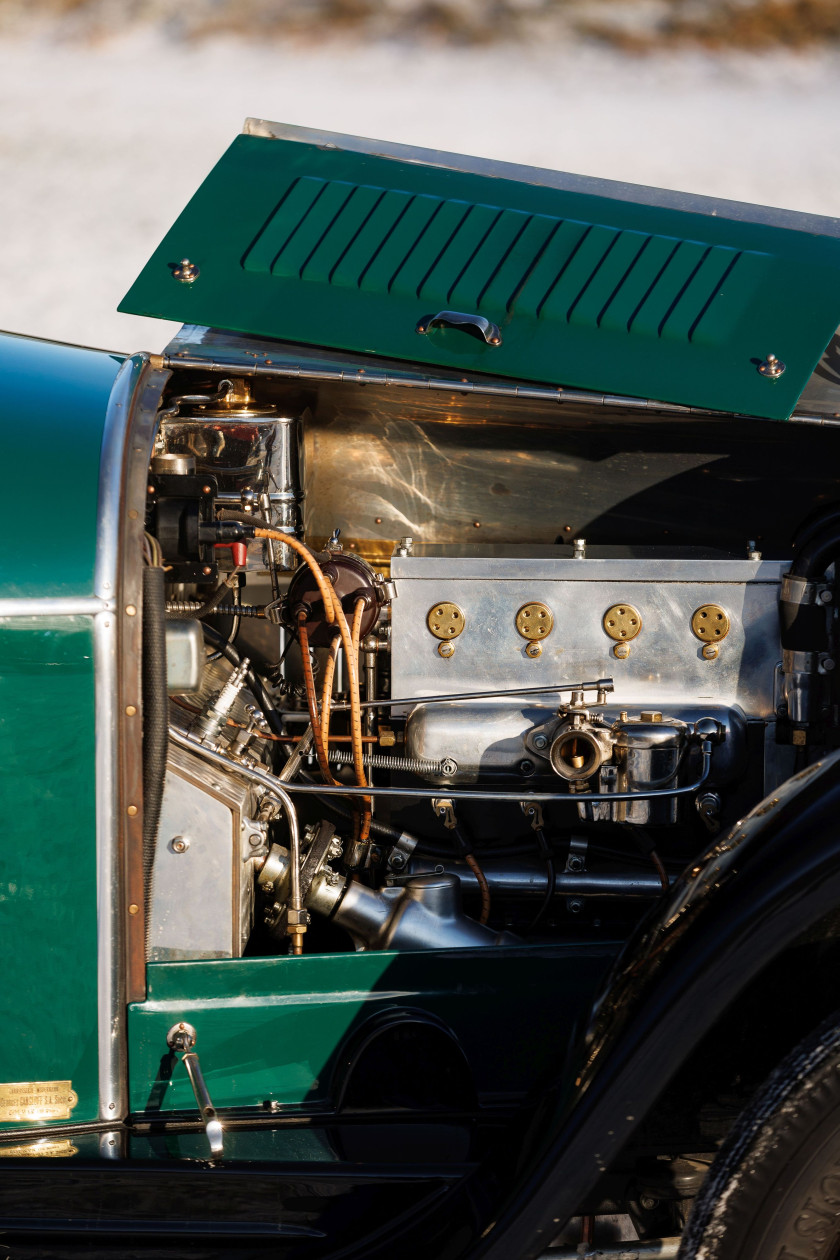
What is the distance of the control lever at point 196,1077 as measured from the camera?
1.55m

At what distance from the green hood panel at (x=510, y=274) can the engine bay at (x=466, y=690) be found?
0.37ft

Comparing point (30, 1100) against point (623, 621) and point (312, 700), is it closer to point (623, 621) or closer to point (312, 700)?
point (312, 700)

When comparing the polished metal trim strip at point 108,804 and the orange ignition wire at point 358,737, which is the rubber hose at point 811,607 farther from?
the polished metal trim strip at point 108,804

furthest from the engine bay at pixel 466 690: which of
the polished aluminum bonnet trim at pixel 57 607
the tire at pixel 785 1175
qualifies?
the tire at pixel 785 1175

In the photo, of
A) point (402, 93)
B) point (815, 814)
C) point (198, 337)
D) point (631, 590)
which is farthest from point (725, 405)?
point (402, 93)

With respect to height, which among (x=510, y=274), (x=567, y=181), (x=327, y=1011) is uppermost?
(x=567, y=181)

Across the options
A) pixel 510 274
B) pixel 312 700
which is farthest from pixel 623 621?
pixel 510 274

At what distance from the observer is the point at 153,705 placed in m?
1.63

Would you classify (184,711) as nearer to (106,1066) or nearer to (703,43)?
(106,1066)

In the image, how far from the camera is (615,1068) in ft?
4.47

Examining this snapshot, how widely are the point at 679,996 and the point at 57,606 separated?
1018mm

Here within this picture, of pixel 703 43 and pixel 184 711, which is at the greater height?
pixel 703 43

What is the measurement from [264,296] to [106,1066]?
1450 mm

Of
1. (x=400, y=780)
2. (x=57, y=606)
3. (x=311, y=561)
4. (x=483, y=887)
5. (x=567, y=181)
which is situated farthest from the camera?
(x=567, y=181)
